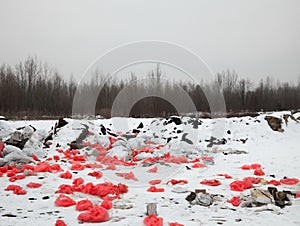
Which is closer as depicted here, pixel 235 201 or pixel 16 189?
pixel 235 201

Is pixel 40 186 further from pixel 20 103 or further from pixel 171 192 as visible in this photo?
pixel 20 103

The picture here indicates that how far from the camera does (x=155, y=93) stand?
426 inches

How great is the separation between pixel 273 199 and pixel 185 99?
9077 millimetres

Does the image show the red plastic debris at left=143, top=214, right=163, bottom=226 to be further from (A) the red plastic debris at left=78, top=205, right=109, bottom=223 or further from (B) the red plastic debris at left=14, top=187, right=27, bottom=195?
(B) the red plastic debris at left=14, top=187, right=27, bottom=195

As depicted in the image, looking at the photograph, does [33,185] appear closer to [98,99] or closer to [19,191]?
[19,191]

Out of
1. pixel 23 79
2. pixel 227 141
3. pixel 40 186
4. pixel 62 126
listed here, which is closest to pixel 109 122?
pixel 62 126

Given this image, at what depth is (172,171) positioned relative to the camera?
18.1 feet

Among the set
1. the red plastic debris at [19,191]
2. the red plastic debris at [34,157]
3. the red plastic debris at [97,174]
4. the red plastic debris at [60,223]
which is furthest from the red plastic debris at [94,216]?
the red plastic debris at [34,157]

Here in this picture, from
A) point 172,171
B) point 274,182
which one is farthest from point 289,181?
point 172,171

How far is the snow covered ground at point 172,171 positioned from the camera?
9.99ft

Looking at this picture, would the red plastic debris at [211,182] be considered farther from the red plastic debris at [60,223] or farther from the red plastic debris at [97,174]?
the red plastic debris at [60,223]

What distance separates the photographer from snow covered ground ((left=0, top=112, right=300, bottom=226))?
3.04 meters

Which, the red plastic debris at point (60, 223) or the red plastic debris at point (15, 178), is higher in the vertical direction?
the red plastic debris at point (15, 178)

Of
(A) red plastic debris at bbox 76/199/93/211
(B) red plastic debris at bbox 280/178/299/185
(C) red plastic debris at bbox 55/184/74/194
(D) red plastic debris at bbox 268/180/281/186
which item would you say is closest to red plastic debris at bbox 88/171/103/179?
(C) red plastic debris at bbox 55/184/74/194
